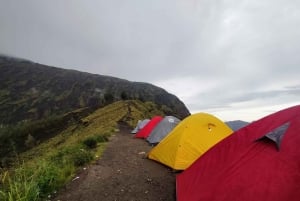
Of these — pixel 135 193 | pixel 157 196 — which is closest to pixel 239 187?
pixel 157 196

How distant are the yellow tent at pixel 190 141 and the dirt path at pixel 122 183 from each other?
429 millimetres

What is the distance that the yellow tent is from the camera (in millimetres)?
10023

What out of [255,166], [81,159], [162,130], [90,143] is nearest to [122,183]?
[81,159]

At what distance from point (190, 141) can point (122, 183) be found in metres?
2.88

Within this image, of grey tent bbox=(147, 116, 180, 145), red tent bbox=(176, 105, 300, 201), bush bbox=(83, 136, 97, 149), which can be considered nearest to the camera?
red tent bbox=(176, 105, 300, 201)

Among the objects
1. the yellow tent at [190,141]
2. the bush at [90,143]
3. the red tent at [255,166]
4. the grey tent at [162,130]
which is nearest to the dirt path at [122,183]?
the yellow tent at [190,141]

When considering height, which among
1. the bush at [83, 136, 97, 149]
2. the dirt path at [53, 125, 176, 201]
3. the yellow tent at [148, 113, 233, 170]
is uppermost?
the yellow tent at [148, 113, 233, 170]

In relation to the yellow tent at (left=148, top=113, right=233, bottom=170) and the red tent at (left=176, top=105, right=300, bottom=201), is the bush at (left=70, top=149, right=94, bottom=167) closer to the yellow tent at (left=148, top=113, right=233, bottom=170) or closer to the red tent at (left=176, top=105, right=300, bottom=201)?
the yellow tent at (left=148, top=113, right=233, bottom=170)

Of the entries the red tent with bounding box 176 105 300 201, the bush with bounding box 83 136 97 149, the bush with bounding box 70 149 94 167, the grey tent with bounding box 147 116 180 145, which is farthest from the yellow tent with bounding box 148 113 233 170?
the grey tent with bounding box 147 116 180 145

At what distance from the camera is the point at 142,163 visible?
38.0 ft

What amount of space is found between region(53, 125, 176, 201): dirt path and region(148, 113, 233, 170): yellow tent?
1.41ft

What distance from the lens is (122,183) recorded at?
877cm

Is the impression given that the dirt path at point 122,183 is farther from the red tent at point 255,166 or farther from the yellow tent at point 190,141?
the red tent at point 255,166

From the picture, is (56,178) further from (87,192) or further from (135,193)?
(135,193)
